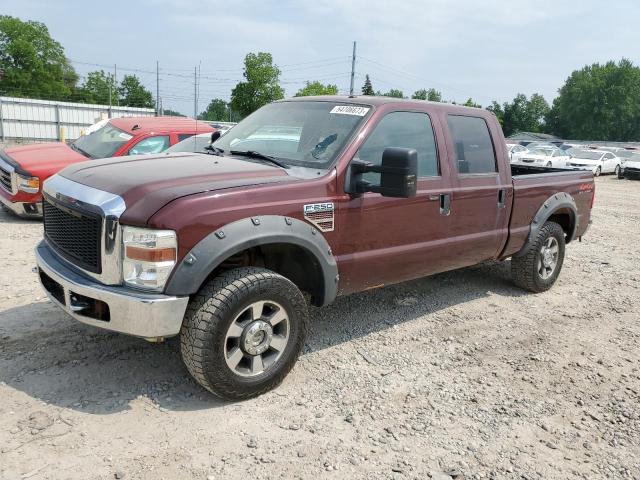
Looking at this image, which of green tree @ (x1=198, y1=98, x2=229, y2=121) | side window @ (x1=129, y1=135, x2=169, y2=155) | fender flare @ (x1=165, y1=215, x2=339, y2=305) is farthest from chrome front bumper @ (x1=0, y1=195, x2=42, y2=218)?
green tree @ (x1=198, y1=98, x2=229, y2=121)

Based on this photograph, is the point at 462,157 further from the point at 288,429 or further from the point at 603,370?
the point at 288,429

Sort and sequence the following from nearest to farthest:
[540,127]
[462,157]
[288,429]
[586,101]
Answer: [288,429] → [462,157] → [586,101] → [540,127]

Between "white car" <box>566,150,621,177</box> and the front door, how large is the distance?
25.7 m

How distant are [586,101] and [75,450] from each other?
109 m

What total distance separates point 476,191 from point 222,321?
262 centimetres

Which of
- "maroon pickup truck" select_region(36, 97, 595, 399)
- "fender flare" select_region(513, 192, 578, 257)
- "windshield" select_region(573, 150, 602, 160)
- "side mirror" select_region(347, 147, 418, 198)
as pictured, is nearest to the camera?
"maroon pickup truck" select_region(36, 97, 595, 399)

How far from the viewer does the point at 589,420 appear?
3.35 m

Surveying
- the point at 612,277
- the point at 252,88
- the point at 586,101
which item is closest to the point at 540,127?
the point at 586,101

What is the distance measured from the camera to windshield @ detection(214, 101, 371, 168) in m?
3.81

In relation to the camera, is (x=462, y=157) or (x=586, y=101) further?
(x=586, y=101)

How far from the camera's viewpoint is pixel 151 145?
831cm

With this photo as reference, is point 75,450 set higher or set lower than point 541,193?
lower

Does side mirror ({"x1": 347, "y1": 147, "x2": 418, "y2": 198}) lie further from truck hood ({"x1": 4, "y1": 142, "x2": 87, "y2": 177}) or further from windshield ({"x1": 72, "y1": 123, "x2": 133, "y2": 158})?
windshield ({"x1": 72, "y1": 123, "x2": 133, "y2": 158})

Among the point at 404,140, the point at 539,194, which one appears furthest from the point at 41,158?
the point at 539,194
